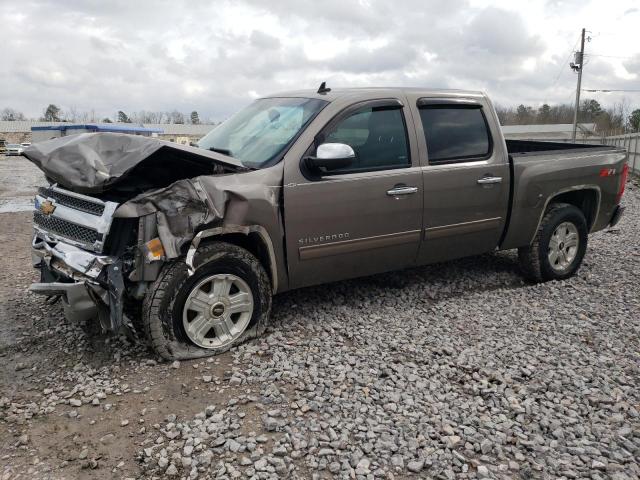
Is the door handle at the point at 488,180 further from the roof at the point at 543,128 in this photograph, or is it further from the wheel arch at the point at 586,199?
the roof at the point at 543,128

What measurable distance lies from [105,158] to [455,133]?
312 centimetres

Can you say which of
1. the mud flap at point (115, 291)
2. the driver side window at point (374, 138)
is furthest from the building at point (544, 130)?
the mud flap at point (115, 291)

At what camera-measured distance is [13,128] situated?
206 feet

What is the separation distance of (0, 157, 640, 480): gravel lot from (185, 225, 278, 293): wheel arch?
22.4 inches

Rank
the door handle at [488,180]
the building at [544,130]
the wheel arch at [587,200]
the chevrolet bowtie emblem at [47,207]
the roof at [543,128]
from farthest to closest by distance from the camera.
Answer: the roof at [543,128] < the building at [544,130] < the wheel arch at [587,200] < the door handle at [488,180] < the chevrolet bowtie emblem at [47,207]

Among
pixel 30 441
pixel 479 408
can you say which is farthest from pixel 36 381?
pixel 479 408

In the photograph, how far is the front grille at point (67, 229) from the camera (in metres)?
3.62

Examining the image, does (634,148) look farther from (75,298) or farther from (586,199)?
(75,298)

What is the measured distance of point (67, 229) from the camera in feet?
12.5

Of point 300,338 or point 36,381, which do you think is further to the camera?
point 300,338

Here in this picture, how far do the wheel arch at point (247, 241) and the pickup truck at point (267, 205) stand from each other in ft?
0.04

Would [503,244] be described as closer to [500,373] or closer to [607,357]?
[607,357]

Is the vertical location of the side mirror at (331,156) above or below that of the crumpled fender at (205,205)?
above

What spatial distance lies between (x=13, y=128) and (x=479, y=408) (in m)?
71.3
